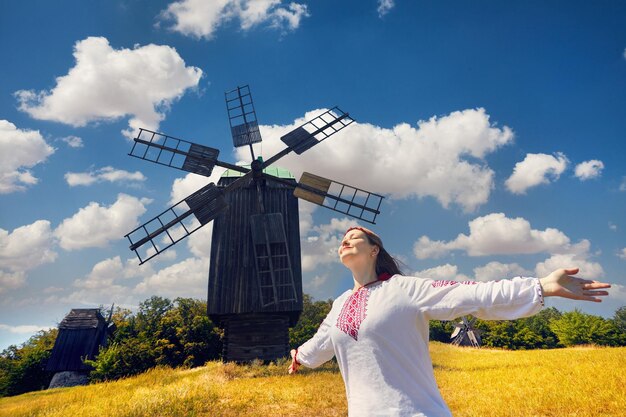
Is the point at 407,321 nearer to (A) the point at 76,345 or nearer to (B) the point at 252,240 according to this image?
(B) the point at 252,240

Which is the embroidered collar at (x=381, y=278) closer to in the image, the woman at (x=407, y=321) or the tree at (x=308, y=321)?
the woman at (x=407, y=321)

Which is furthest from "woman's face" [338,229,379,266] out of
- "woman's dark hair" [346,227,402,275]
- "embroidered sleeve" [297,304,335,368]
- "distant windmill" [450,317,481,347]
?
"distant windmill" [450,317,481,347]

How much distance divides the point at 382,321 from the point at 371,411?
1.78 ft

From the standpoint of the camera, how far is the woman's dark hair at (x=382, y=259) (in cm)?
280

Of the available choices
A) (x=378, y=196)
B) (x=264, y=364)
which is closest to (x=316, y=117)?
(x=378, y=196)

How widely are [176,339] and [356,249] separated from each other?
25515 millimetres

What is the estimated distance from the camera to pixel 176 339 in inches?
976

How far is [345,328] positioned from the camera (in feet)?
8.29

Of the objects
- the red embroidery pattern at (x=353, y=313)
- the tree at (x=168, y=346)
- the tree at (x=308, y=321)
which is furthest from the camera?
the tree at (x=308, y=321)

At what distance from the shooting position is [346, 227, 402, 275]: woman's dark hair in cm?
280

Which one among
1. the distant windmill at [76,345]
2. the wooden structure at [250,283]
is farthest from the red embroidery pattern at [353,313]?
the distant windmill at [76,345]

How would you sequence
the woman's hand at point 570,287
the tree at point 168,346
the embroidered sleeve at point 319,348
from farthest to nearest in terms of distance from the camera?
the tree at point 168,346 → the embroidered sleeve at point 319,348 → the woman's hand at point 570,287

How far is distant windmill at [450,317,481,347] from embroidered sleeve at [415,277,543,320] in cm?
3666

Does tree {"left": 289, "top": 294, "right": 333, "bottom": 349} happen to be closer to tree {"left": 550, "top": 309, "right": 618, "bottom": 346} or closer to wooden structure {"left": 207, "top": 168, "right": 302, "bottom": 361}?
wooden structure {"left": 207, "top": 168, "right": 302, "bottom": 361}
